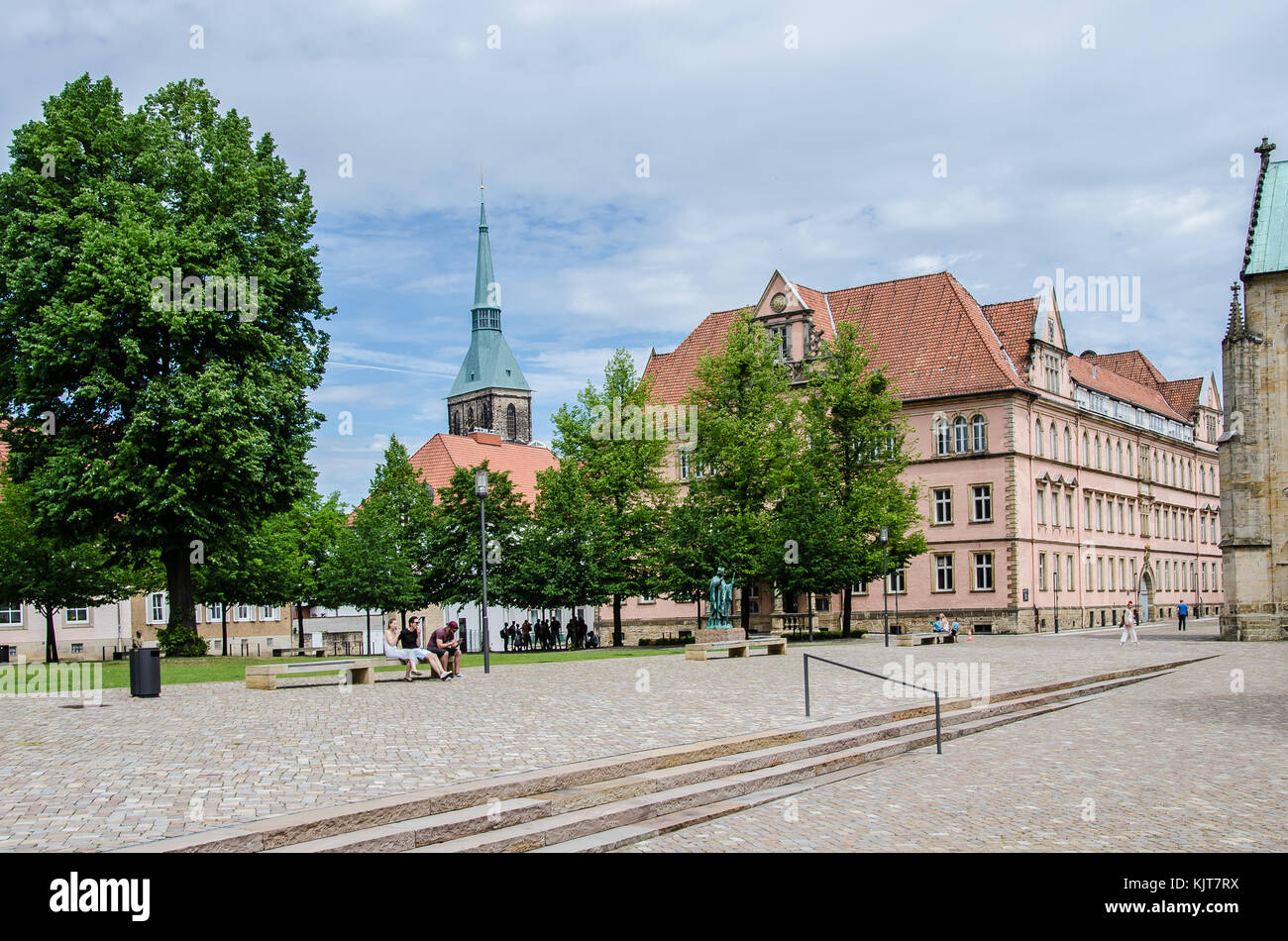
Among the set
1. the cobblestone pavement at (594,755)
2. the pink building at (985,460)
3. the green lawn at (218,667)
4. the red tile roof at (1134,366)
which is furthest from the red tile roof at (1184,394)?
the cobblestone pavement at (594,755)

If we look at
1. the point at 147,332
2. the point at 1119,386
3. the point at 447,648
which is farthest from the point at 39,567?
the point at 1119,386

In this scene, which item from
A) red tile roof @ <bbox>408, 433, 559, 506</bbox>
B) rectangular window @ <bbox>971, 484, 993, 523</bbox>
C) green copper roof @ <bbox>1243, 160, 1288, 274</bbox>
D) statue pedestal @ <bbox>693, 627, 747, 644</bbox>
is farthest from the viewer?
red tile roof @ <bbox>408, 433, 559, 506</bbox>

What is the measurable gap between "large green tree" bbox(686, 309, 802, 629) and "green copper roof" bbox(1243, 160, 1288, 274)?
1872 cm

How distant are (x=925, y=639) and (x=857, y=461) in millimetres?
9059

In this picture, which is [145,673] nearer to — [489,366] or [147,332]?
[147,332]

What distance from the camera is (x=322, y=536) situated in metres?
58.7

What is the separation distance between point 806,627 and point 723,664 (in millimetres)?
30727

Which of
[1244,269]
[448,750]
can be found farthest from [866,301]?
[448,750]

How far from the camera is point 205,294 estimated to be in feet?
97.1

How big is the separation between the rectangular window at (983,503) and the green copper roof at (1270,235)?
1865 centimetres

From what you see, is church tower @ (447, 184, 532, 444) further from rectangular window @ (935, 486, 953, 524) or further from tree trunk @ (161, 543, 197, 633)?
tree trunk @ (161, 543, 197, 633)

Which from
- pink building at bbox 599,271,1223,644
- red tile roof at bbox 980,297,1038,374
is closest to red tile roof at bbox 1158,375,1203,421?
pink building at bbox 599,271,1223,644

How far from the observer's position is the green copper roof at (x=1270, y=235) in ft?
146

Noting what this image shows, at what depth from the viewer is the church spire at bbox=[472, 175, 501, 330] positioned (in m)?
142
